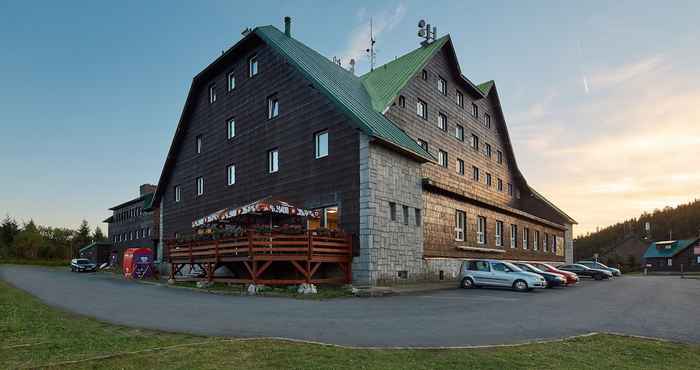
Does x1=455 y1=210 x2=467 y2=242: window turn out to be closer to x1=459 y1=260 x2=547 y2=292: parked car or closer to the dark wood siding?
x1=459 y1=260 x2=547 y2=292: parked car

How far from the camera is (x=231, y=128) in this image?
29.7 metres

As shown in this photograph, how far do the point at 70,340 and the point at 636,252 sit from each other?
122120 millimetres

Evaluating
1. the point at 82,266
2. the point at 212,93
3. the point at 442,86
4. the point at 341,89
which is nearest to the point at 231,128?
the point at 212,93

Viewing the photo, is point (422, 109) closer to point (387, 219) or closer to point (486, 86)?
point (387, 219)

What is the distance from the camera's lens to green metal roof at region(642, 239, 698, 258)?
85.5 metres

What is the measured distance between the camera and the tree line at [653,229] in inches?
4660

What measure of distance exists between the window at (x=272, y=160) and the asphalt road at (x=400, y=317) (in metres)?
9.98

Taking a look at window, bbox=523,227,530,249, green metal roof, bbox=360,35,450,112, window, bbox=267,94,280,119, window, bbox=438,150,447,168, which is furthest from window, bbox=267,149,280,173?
window, bbox=523,227,530,249

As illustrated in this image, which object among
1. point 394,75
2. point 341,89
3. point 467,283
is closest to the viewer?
point 467,283

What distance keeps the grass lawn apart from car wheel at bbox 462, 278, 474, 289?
14.3 metres

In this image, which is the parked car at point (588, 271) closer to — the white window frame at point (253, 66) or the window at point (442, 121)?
the window at point (442, 121)

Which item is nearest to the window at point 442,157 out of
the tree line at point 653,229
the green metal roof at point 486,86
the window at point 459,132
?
the window at point 459,132

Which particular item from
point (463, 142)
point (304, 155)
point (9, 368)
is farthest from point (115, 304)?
point (463, 142)

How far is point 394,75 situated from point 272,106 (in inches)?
329
